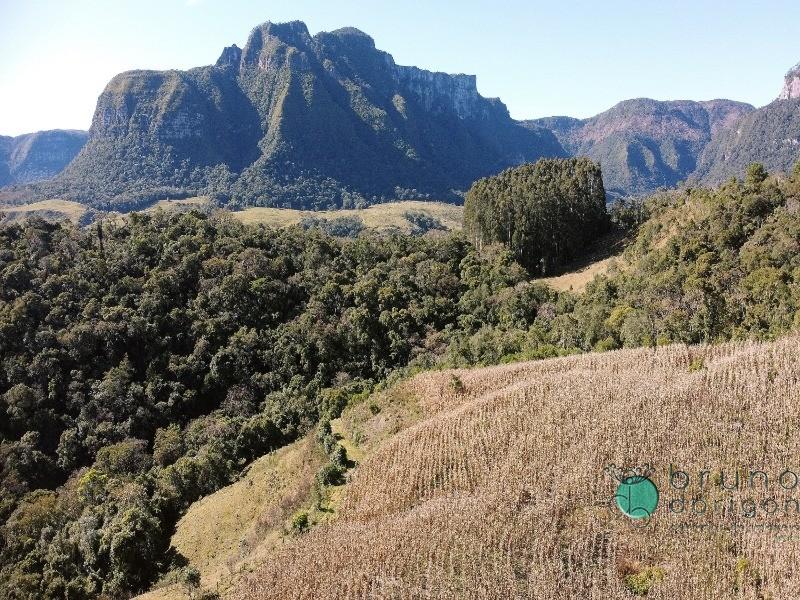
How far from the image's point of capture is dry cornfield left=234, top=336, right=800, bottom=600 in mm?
19109

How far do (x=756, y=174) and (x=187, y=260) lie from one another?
66952 millimetres

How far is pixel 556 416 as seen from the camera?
28656 mm

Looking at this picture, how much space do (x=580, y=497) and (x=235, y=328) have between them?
49871mm

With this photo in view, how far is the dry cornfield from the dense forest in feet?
37.3

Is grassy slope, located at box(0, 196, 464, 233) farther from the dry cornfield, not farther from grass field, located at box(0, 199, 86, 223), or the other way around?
the dry cornfield

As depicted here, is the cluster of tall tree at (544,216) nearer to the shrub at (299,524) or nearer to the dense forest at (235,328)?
the dense forest at (235,328)

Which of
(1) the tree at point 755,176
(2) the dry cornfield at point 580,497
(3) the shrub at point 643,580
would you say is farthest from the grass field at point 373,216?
(3) the shrub at point 643,580

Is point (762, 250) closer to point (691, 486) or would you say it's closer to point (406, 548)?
point (691, 486)

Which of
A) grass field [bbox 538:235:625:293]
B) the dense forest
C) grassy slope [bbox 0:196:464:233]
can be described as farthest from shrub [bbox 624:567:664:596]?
grassy slope [bbox 0:196:464:233]

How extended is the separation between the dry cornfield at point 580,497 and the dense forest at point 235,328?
37.3 ft

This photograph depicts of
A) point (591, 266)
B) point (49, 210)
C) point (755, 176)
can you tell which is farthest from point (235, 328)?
point (49, 210)

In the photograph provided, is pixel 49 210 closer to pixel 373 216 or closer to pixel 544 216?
pixel 373 216

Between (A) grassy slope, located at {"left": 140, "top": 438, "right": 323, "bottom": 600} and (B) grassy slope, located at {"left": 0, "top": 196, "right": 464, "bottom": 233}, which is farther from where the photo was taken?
(B) grassy slope, located at {"left": 0, "top": 196, "right": 464, "bottom": 233}

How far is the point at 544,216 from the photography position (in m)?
76.1
